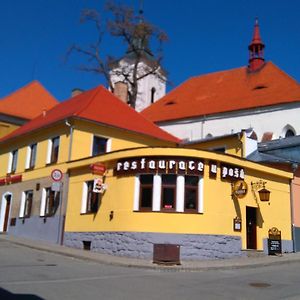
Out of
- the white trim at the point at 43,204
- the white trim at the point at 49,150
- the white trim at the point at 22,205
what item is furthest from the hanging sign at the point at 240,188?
the white trim at the point at 22,205

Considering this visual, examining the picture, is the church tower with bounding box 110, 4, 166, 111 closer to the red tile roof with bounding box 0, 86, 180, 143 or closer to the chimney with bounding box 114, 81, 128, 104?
the chimney with bounding box 114, 81, 128, 104

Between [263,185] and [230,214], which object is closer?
[230,214]

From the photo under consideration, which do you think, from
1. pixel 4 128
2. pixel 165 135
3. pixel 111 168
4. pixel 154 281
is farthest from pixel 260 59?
pixel 154 281

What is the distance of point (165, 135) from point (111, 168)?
10.4m

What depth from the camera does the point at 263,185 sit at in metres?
21.5

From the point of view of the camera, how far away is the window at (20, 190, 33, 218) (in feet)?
89.0

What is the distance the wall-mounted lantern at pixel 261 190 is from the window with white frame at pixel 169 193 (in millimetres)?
3396

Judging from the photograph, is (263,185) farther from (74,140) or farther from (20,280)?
(20,280)

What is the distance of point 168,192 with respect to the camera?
63.1 ft

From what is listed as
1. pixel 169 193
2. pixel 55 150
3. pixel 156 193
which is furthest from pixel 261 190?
pixel 55 150

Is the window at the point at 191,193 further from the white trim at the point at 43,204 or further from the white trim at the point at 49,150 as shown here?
the white trim at the point at 49,150

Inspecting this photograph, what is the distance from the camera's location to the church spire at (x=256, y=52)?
4675 centimetres

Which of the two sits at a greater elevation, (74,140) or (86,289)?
(74,140)

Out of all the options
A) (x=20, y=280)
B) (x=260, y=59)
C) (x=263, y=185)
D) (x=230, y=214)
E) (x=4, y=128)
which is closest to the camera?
(x=20, y=280)
